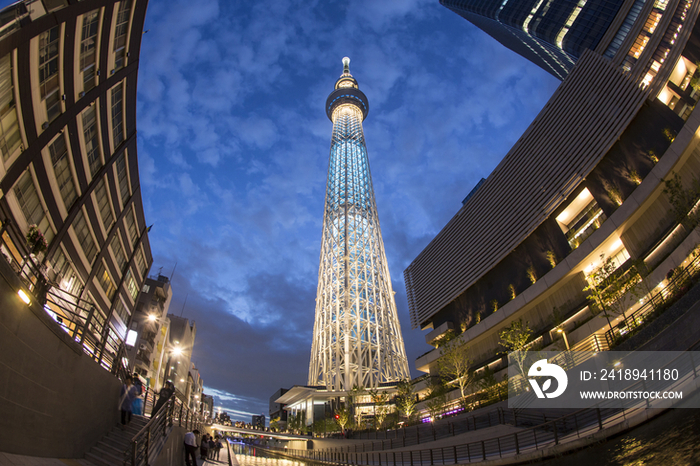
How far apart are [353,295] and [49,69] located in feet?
182

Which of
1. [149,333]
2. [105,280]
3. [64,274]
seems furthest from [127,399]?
[149,333]

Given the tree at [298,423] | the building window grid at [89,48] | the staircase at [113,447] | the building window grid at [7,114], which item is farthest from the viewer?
the tree at [298,423]

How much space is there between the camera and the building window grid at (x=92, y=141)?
19.5 metres

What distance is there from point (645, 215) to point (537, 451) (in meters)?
23.3

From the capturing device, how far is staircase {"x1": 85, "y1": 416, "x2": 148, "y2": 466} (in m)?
10.2

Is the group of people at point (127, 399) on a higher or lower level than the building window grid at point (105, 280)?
lower

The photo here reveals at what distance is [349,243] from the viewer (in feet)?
233

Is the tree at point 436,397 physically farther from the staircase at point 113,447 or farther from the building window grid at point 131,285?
the building window grid at point 131,285

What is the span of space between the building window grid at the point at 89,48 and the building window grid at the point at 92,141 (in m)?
1.47

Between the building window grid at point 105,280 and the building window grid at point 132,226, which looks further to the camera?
the building window grid at point 132,226

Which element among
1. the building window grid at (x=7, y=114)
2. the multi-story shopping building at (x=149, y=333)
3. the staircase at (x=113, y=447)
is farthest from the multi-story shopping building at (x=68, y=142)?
the multi-story shopping building at (x=149, y=333)

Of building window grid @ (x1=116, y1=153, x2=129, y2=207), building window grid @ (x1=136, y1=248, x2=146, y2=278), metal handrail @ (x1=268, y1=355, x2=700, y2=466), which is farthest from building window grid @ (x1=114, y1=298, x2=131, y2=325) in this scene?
metal handrail @ (x1=268, y1=355, x2=700, y2=466)

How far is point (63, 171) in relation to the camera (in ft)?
62.2

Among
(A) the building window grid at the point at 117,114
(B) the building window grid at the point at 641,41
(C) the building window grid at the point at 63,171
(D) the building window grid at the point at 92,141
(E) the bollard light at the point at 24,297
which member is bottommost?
(E) the bollard light at the point at 24,297
